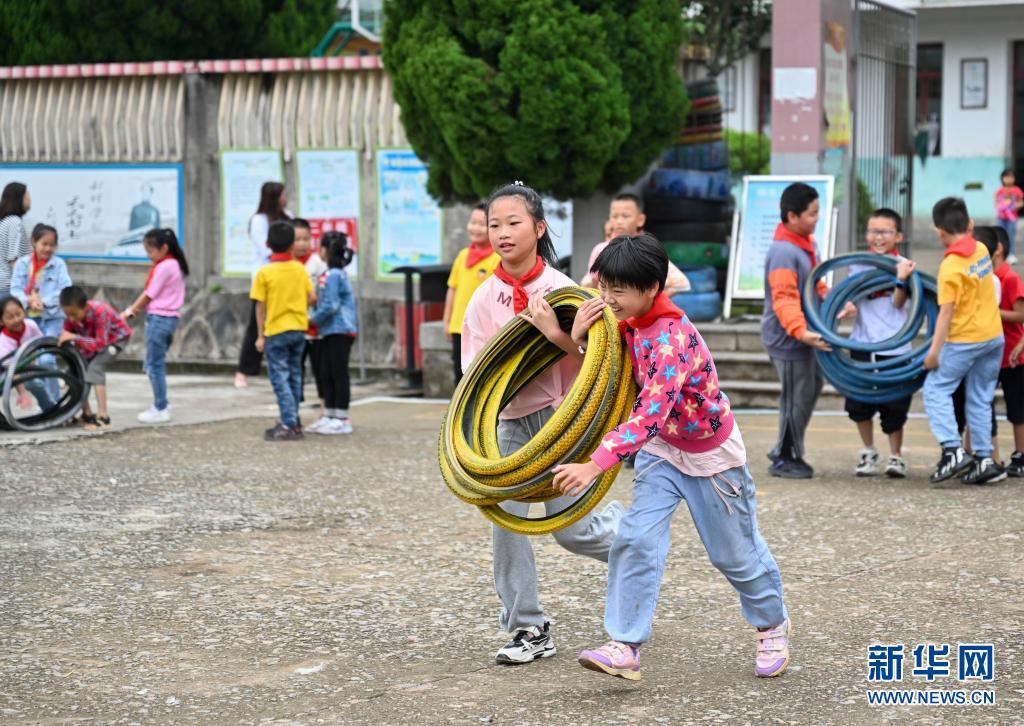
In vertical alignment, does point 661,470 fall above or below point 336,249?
below

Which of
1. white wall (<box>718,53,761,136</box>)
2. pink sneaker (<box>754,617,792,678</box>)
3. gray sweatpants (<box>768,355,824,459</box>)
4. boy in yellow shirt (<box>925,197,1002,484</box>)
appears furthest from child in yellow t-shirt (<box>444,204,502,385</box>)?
white wall (<box>718,53,761,136</box>)

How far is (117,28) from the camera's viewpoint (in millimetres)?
18375

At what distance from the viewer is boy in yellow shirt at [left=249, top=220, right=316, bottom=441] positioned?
1013 cm

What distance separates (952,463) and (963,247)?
1.15 metres

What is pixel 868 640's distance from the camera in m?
5.32

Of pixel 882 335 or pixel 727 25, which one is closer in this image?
pixel 882 335

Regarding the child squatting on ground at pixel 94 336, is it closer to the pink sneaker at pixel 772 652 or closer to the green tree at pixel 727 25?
the pink sneaker at pixel 772 652

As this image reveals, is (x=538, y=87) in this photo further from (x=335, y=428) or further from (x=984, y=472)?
(x=984, y=472)

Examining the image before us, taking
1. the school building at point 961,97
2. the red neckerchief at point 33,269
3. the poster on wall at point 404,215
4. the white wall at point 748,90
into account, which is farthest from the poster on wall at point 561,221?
the white wall at point 748,90

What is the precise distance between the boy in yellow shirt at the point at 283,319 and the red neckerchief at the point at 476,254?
1218mm

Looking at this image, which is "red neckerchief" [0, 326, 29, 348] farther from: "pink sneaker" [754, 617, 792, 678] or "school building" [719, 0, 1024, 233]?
"school building" [719, 0, 1024, 233]

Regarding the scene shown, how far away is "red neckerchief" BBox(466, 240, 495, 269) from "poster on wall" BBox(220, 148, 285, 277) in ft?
17.7

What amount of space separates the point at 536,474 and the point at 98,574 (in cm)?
246

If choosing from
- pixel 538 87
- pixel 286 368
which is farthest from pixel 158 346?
pixel 538 87
